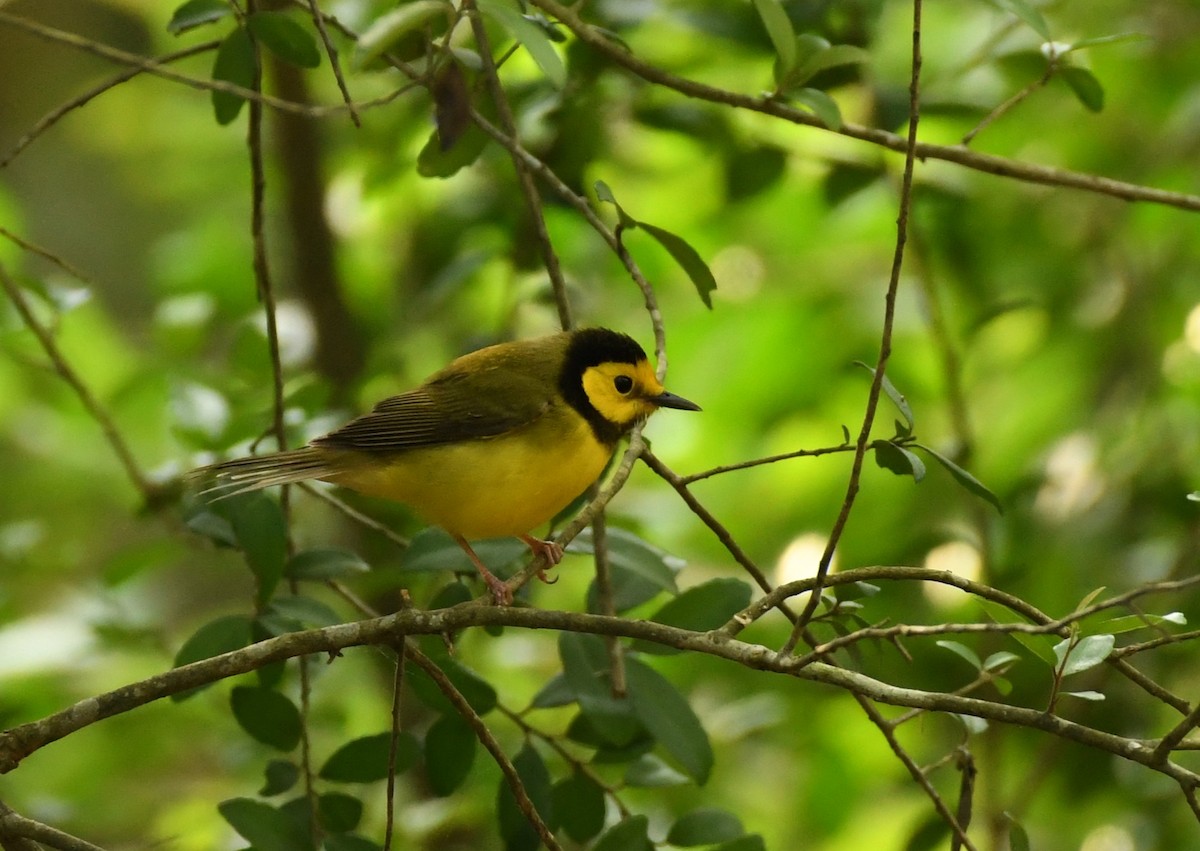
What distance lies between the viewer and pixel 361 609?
299 centimetres

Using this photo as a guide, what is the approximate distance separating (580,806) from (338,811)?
0.50 m

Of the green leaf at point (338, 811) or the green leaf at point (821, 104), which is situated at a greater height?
the green leaf at point (821, 104)

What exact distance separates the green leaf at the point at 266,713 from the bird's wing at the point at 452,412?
72 cm

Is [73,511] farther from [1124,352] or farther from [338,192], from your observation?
[1124,352]

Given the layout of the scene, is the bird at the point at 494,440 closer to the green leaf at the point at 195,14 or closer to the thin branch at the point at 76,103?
the thin branch at the point at 76,103

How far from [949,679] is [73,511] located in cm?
397

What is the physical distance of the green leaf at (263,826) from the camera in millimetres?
2461

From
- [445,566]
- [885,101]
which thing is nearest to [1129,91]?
[885,101]

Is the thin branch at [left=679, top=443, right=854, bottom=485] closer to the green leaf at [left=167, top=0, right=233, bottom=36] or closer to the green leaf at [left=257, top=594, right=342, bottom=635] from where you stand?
the green leaf at [left=257, top=594, right=342, bottom=635]

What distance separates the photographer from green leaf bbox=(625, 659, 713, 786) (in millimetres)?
2758

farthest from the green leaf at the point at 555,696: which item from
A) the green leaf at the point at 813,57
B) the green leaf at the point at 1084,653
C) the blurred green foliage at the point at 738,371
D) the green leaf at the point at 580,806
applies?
the green leaf at the point at 813,57

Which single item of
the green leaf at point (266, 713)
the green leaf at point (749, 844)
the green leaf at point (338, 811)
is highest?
the green leaf at point (266, 713)

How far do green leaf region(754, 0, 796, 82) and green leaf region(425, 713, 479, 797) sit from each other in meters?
1.48

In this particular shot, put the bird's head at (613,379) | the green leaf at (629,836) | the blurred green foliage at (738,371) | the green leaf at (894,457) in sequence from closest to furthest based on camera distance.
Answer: the green leaf at (894,457) → the green leaf at (629,836) → the bird's head at (613,379) → the blurred green foliage at (738,371)
